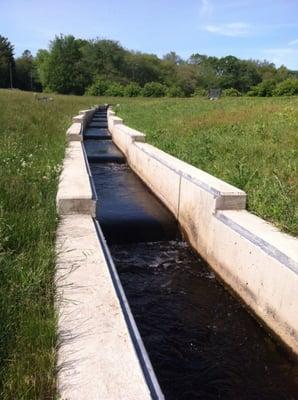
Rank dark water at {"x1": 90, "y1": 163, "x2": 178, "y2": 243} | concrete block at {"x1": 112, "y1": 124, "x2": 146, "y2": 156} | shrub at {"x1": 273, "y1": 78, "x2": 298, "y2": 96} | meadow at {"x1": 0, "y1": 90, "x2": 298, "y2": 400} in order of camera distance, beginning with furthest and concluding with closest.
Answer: shrub at {"x1": 273, "y1": 78, "x2": 298, "y2": 96} < concrete block at {"x1": 112, "y1": 124, "x2": 146, "y2": 156} < dark water at {"x1": 90, "y1": 163, "x2": 178, "y2": 243} < meadow at {"x1": 0, "y1": 90, "x2": 298, "y2": 400}

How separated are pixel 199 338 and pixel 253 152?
563 centimetres

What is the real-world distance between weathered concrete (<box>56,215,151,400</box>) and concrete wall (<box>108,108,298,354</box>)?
1705 mm

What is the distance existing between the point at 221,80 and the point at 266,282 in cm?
11954

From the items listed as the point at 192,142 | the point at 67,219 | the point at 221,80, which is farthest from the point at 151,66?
the point at 67,219

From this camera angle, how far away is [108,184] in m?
10.9

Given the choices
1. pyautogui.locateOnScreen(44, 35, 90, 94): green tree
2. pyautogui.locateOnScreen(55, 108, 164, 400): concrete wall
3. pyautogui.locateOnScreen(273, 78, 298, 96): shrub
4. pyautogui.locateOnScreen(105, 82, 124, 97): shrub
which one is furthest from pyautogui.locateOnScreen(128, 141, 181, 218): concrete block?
pyautogui.locateOnScreen(44, 35, 90, 94): green tree

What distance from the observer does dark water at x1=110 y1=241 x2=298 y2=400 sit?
389cm

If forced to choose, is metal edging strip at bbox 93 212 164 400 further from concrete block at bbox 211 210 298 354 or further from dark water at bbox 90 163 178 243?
dark water at bbox 90 163 178 243

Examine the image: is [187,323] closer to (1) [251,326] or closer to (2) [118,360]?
(1) [251,326]

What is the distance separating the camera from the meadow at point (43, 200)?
277 cm

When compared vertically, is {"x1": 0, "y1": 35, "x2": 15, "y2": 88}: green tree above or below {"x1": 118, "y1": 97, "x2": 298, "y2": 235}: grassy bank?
above

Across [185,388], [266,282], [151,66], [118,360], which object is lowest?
[185,388]

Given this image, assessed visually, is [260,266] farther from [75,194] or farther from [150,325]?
[75,194]

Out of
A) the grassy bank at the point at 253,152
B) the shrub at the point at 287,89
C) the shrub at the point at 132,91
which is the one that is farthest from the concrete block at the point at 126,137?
the shrub at the point at 132,91
